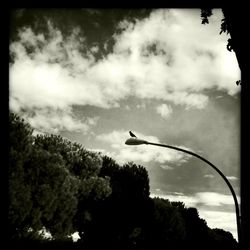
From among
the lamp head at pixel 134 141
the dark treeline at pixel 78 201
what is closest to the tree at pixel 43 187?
the dark treeline at pixel 78 201

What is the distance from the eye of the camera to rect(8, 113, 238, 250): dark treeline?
23625mm

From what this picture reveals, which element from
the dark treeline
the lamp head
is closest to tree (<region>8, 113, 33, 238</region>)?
the dark treeline

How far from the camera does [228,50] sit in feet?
32.1

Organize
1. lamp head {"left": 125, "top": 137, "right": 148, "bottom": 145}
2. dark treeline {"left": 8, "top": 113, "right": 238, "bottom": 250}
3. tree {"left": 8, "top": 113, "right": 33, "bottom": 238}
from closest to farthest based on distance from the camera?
A: 1. lamp head {"left": 125, "top": 137, "right": 148, "bottom": 145}
2. tree {"left": 8, "top": 113, "right": 33, "bottom": 238}
3. dark treeline {"left": 8, "top": 113, "right": 238, "bottom": 250}

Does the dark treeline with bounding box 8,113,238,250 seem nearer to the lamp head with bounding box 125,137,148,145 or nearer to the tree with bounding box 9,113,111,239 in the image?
the tree with bounding box 9,113,111,239

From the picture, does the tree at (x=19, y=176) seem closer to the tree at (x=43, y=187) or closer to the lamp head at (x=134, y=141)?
the tree at (x=43, y=187)

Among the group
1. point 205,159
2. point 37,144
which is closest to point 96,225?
point 37,144

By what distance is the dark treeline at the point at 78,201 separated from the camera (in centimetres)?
2362

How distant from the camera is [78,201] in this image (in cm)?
2814

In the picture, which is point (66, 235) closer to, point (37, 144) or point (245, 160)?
point (37, 144)

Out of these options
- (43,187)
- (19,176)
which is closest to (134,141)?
(19,176)

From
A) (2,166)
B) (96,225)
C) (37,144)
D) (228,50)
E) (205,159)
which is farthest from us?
(96,225)

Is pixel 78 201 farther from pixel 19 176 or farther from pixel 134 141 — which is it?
pixel 134 141

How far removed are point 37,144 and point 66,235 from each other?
6338 millimetres
